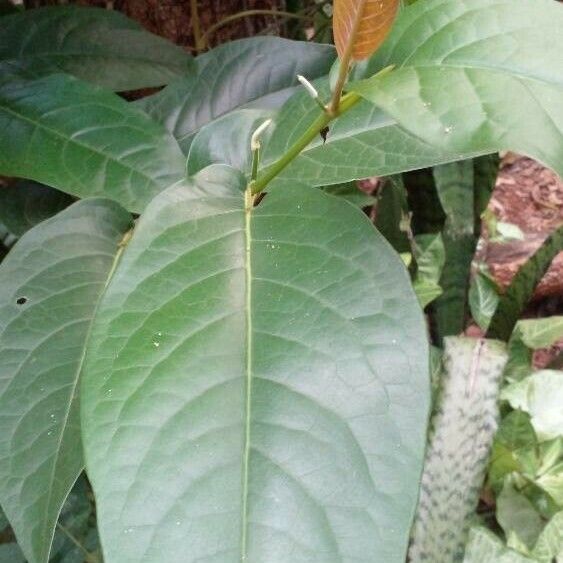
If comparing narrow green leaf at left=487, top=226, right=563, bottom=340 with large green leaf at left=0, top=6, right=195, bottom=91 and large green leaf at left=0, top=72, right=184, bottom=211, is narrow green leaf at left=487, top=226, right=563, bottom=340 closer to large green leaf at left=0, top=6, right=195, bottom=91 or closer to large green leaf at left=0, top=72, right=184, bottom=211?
large green leaf at left=0, top=6, right=195, bottom=91

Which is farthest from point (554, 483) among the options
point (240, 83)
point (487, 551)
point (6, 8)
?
point (6, 8)

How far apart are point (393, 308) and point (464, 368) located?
0.63m

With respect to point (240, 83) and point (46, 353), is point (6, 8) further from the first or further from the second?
point (46, 353)

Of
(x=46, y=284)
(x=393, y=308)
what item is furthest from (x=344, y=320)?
(x=46, y=284)

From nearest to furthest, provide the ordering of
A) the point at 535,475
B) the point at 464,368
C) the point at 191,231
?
1. the point at 191,231
2. the point at 464,368
3. the point at 535,475

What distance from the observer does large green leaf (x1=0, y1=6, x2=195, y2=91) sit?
2.62 ft

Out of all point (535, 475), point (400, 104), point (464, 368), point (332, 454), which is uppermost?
point (400, 104)

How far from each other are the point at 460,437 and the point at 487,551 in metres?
0.16

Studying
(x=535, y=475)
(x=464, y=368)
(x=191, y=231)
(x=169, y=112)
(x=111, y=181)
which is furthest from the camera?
(x=535, y=475)

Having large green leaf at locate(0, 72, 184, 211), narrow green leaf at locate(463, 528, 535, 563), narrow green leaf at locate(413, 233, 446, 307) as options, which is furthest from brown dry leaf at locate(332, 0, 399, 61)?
narrow green leaf at locate(413, 233, 446, 307)

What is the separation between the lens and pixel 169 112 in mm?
768

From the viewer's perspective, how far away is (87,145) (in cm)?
62

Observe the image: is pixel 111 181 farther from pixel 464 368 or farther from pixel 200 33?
pixel 464 368

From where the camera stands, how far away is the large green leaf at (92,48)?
0.80m
